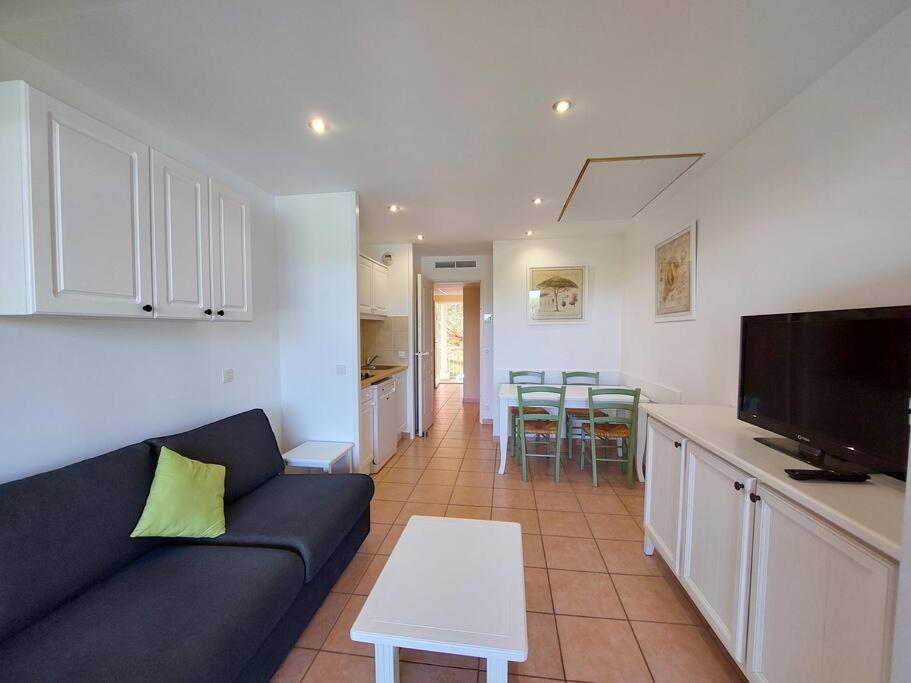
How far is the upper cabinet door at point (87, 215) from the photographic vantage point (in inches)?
45.8

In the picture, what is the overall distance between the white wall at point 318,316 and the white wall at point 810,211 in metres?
2.65

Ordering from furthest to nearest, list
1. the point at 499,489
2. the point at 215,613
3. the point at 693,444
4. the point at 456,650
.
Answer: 1. the point at 499,489
2. the point at 693,444
3. the point at 215,613
4. the point at 456,650

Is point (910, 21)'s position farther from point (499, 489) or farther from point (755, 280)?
point (499, 489)

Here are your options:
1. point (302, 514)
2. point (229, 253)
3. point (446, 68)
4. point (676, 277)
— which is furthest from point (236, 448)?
point (676, 277)

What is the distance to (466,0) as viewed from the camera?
1170 millimetres

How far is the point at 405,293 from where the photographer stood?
4.41m

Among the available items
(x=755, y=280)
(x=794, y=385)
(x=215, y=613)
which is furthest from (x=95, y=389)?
(x=755, y=280)

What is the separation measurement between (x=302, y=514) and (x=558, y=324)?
3550 mm

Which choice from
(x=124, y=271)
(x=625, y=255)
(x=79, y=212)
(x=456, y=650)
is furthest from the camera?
(x=625, y=255)

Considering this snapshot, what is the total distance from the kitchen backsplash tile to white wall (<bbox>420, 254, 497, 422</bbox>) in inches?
46.0

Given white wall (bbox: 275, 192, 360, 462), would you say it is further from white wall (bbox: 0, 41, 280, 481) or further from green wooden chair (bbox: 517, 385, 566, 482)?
green wooden chair (bbox: 517, 385, 566, 482)

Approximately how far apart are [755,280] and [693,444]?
1.04m

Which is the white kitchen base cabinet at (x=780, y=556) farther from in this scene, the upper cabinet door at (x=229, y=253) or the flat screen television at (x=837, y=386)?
the upper cabinet door at (x=229, y=253)

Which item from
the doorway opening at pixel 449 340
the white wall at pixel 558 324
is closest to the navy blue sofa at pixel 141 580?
the white wall at pixel 558 324
